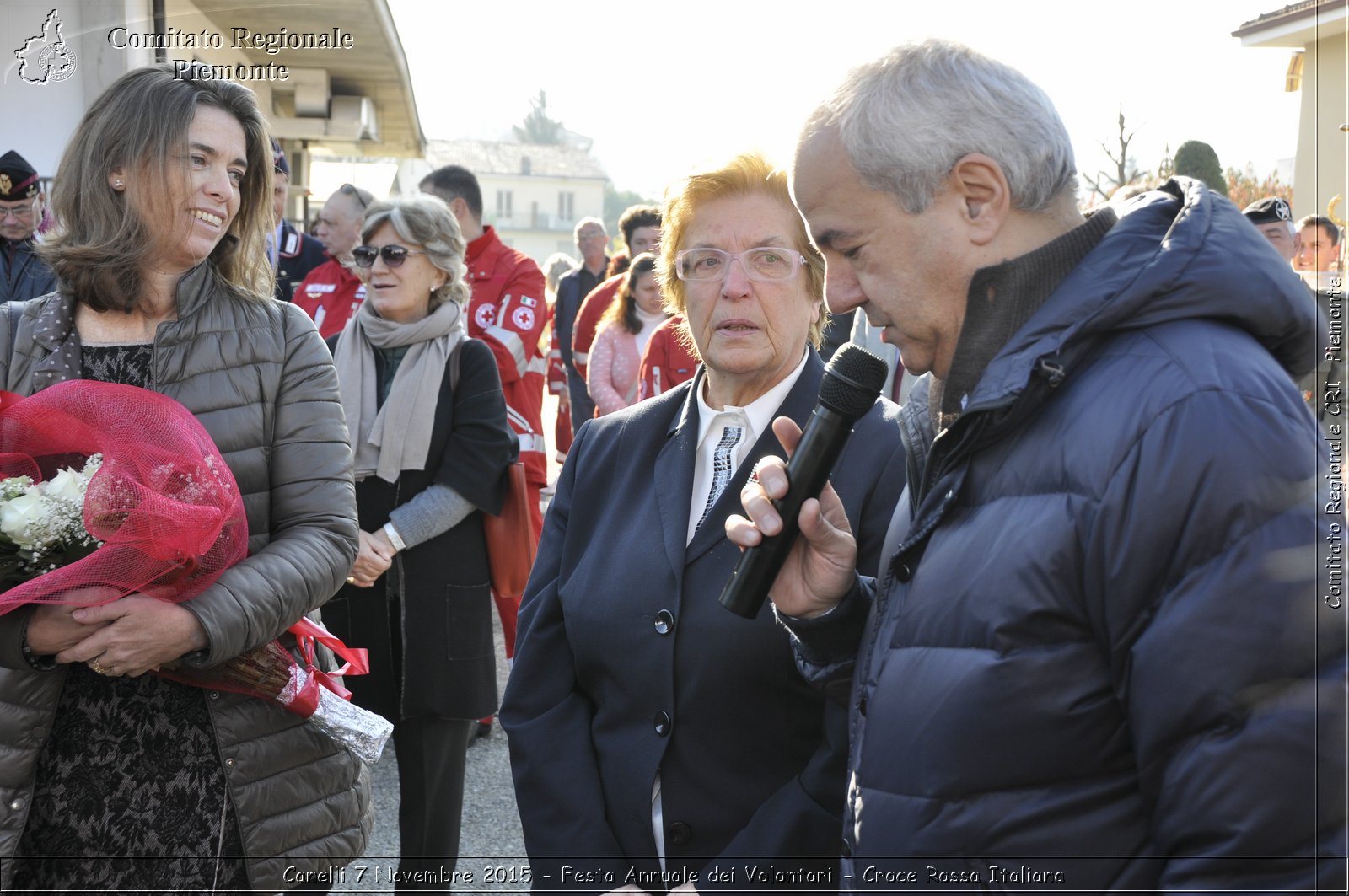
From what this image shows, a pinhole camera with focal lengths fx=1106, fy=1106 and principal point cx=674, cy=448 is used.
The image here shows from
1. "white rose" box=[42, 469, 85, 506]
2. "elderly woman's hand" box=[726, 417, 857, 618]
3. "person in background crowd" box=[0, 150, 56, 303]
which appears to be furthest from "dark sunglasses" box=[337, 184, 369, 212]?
"elderly woman's hand" box=[726, 417, 857, 618]

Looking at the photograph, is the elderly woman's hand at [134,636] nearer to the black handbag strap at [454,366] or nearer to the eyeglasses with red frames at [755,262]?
the eyeglasses with red frames at [755,262]

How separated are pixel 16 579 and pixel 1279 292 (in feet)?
8.10

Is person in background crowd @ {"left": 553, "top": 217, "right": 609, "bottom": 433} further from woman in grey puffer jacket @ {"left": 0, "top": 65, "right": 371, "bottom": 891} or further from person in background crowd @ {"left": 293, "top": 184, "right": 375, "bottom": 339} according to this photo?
woman in grey puffer jacket @ {"left": 0, "top": 65, "right": 371, "bottom": 891}

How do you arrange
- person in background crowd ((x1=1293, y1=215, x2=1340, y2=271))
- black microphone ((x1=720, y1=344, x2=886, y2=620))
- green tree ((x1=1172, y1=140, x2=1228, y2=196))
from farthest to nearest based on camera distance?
green tree ((x1=1172, y1=140, x2=1228, y2=196))
person in background crowd ((x1=1293, y1=215, x2=1340, y2=271))
black microphone ((x1=720, y1=344, x2=886, y2=620))

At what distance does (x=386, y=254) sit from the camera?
4.41 metres

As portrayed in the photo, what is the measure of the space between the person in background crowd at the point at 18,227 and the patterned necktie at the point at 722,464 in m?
4.90

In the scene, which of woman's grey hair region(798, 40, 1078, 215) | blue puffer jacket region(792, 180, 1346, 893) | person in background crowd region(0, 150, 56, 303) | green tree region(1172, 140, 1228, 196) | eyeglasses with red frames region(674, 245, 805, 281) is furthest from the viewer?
green tree region(1172, 140, 1228, 196)

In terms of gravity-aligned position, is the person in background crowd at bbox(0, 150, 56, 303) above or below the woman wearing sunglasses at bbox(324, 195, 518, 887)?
above

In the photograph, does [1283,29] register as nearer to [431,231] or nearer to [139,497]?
[431,231]

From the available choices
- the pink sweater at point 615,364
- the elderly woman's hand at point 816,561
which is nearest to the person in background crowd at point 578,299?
the pink sweater at point 615,364

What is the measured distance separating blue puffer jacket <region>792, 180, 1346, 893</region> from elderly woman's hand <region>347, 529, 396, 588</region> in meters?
2.57

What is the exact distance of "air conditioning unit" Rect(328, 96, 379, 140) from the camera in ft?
41.5

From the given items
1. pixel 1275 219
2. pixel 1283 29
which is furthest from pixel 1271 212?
pixel 1283 29

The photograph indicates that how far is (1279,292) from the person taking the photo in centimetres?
Result: 140
